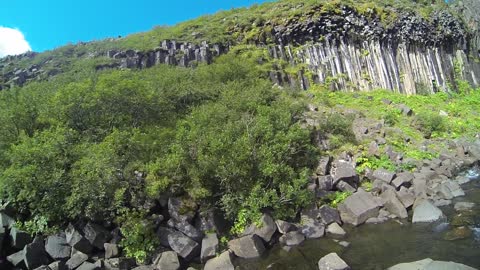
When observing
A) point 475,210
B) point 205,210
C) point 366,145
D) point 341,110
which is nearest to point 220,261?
point 205,210

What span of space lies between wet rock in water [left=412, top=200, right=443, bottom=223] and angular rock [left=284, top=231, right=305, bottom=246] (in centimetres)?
577

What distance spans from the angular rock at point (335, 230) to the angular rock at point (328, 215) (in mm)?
505

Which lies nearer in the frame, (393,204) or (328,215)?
(328,215)

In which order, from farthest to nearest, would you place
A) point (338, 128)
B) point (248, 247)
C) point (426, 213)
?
point (338, 128) → point (426, 213) → point (248, 247)

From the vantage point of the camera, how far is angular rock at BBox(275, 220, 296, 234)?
18703 mm

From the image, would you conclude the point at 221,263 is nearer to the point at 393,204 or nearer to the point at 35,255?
the point at 35,255

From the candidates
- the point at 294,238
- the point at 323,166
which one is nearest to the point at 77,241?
the point at 294,238

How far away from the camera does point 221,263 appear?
15977 mm

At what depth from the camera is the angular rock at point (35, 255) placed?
1619 centimetres

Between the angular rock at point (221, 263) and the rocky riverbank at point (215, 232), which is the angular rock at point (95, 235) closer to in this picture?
the rocky riverbank at point (215, 232)

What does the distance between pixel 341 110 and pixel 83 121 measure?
2426 centimetres

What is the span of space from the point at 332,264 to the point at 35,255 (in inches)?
511

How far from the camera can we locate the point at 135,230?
17500 millimetres

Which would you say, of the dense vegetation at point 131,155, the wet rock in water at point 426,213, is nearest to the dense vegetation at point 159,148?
the dense vegetation at point 131,155
